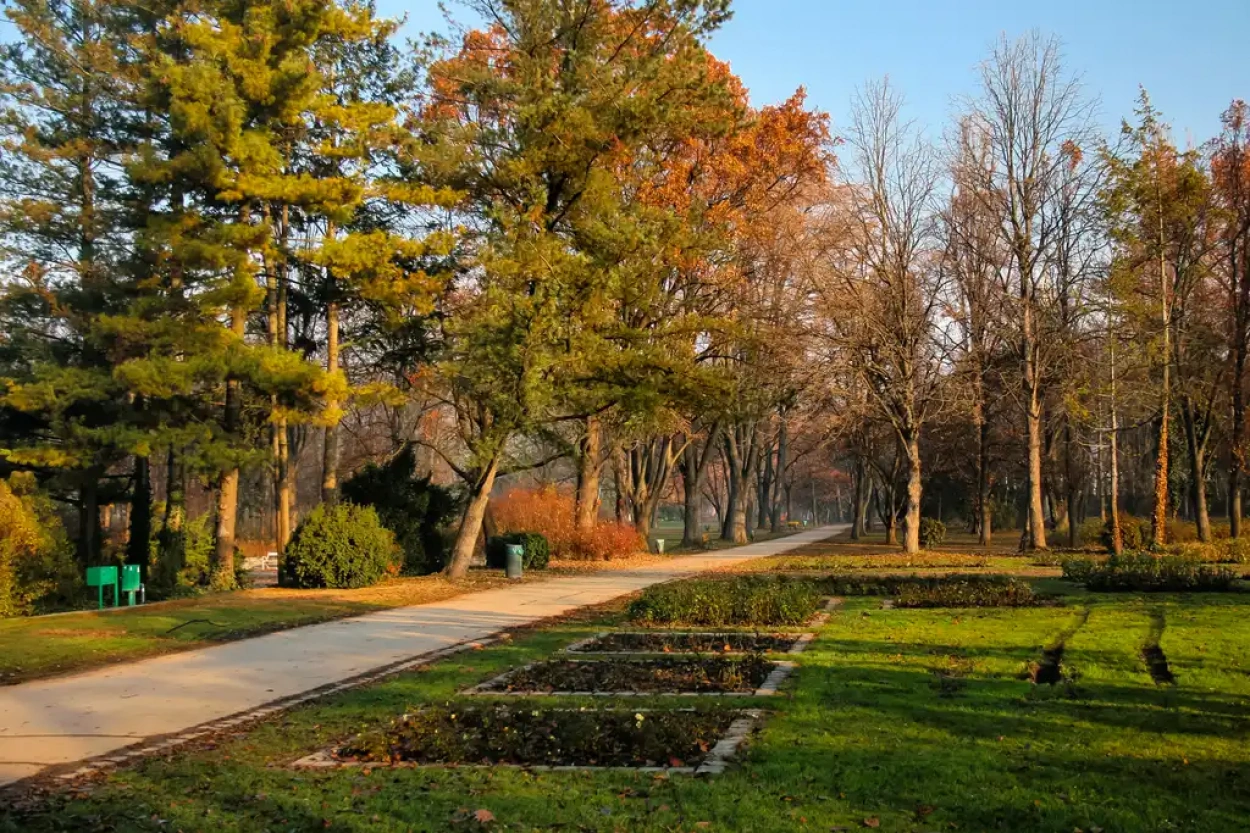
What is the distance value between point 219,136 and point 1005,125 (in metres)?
22.6

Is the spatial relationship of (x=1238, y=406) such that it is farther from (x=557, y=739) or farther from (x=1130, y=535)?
(x=557, y=739)

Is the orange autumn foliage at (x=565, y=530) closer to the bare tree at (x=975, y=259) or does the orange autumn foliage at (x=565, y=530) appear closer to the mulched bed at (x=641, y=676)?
the bare tree at (x=975, y=259)

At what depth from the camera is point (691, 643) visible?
40.8 feet

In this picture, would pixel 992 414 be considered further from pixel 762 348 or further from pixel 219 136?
pixel 219 136

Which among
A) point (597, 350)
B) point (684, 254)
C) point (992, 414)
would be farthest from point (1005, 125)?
point (597, 350)

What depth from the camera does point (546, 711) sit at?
8.28 metres

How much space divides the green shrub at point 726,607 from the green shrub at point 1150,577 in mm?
6149

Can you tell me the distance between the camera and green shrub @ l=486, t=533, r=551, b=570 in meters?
25.7

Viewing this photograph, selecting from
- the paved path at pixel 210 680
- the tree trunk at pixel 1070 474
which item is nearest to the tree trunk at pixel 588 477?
the paved path at pixel 210 680

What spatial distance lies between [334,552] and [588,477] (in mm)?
12137

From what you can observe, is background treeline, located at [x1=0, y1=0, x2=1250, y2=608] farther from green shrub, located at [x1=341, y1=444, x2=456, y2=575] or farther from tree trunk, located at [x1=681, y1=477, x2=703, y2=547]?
tree trunk, located at [x1=681, y1=477, x2=703, y2=547]

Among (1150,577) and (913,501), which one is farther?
(913,501)

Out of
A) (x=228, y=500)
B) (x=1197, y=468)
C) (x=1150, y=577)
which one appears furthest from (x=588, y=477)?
(x=1197, y=468)

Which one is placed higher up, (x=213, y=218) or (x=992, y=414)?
(x=213, y=218)
